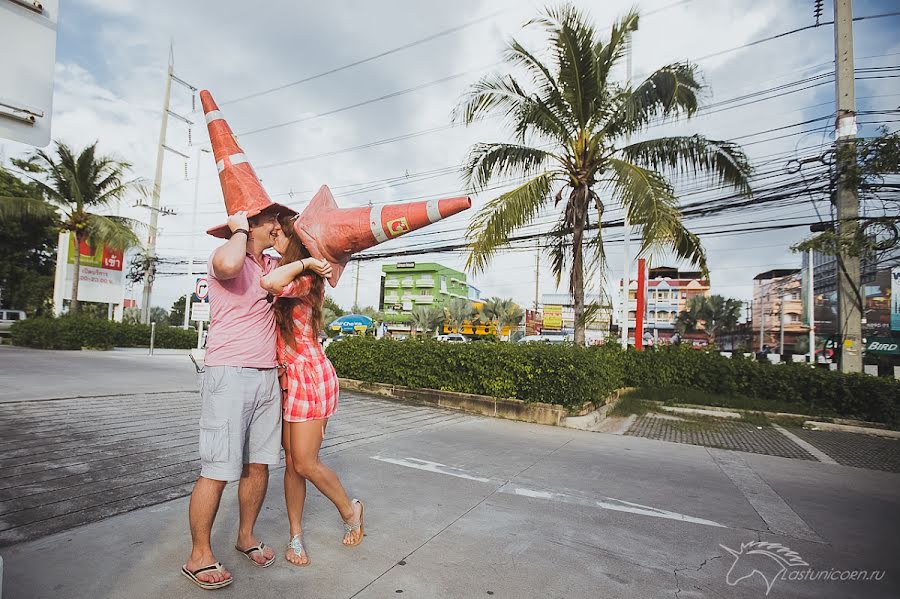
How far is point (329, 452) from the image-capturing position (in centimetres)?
498

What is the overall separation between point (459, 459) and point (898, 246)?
967 centimetres

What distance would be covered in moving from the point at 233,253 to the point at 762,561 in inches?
131

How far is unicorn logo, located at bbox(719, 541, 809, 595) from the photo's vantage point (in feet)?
8.91

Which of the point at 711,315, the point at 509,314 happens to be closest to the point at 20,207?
the point at 509,314

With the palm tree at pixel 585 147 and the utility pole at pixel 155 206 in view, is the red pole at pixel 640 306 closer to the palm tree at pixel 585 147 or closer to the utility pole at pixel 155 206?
the palm tree at pixel 585 147

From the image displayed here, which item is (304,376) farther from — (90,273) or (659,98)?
(90,273)

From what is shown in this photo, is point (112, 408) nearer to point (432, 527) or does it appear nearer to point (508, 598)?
point (432, 527)

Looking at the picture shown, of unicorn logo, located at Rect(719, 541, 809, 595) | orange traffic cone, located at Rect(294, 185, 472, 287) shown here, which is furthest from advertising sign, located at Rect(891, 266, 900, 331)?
orange traffic cone, located at Rect(294, 185, 472, 287)

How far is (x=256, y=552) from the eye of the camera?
2512 mm

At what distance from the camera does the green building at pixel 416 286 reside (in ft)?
226

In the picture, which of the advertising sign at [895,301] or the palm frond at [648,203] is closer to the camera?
the palm frond at [648,203]

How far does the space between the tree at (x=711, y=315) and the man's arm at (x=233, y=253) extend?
183 feet

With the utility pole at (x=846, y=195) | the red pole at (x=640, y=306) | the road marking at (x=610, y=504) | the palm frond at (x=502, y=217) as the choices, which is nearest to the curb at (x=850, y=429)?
the utility pole at (x=846, y=195)

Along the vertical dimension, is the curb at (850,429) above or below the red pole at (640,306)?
below
